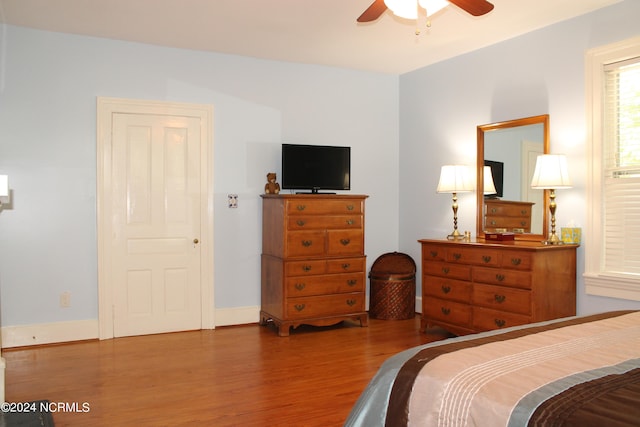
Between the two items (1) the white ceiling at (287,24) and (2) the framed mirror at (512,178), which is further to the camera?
(2) the framed mirror at (512,178)

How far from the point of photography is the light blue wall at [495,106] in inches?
154

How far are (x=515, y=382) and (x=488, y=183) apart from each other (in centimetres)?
365

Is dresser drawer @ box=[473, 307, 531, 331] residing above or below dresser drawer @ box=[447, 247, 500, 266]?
below

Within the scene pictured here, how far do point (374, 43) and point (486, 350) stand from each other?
3613 millimetres

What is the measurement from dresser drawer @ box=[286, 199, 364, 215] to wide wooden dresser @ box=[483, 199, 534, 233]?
116 cm

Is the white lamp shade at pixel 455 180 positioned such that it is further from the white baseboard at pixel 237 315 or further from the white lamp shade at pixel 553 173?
the white baseboard at pixel 237 315

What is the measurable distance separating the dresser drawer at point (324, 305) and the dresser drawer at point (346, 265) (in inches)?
9.2

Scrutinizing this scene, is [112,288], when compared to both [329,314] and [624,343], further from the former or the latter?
[624,343]

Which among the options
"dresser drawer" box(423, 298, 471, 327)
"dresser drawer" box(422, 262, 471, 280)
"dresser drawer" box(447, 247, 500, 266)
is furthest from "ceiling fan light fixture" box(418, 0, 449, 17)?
"dresser drawer" box(423, 298, 471, 327)

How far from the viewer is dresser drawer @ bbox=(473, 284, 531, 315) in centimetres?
375

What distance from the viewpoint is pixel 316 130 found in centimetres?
538

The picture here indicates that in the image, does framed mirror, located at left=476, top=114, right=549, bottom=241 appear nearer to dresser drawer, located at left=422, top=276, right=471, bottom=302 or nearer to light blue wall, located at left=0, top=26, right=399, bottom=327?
dresser drawer, located at left=422, top=276, right=471, bottom=302

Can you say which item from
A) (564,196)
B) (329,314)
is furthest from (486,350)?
(329,314)

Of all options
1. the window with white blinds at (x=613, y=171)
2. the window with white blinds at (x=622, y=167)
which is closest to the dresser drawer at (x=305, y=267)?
the window with white blinds at (x=613, y=171)
